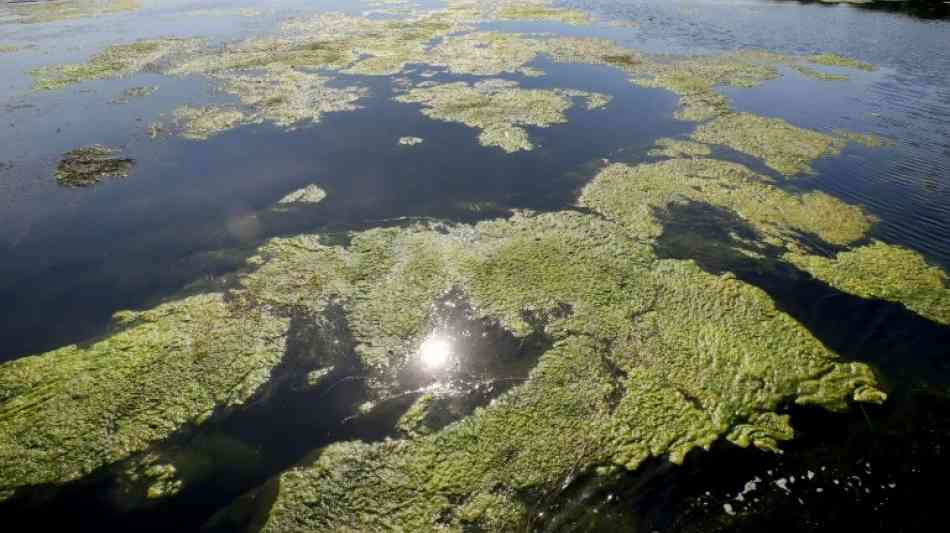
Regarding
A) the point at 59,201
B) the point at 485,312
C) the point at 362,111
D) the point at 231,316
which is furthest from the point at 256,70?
the point at 485,312

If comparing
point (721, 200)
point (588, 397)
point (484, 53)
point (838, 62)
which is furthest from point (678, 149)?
point (838, 62)

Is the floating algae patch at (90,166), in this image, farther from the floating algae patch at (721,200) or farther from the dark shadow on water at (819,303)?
the dark shadow on water at (819,303)

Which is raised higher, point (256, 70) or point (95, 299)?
point (256, 70)

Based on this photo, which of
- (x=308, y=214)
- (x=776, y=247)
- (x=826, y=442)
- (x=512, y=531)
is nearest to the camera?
(x=512, y=531)

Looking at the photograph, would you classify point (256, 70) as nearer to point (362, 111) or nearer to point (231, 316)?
point (362, 111)

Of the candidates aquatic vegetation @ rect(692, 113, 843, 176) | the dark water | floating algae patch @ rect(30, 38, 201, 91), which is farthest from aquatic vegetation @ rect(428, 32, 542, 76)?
floating algae patch @ rect(30, 38, 201, 91)

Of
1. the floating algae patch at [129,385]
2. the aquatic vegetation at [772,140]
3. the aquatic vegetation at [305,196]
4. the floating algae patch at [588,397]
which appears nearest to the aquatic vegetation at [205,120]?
the aquatic vegetation at [305,196]
